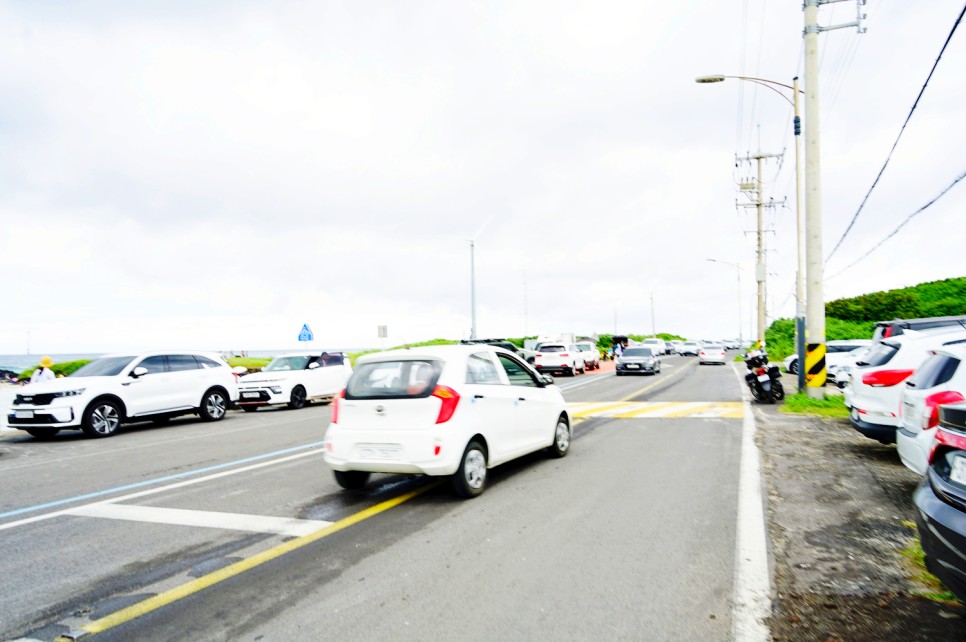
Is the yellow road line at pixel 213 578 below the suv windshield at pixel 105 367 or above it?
below

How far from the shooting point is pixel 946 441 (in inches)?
149

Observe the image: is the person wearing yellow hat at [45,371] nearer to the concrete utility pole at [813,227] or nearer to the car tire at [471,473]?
the car tire at [471,473]

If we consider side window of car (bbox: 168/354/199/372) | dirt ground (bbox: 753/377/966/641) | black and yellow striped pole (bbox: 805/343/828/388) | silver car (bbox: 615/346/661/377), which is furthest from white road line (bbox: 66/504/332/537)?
silver car (bbox: 615/346/661/377)

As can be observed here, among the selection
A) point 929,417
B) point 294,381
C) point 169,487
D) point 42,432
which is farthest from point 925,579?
point 294,381

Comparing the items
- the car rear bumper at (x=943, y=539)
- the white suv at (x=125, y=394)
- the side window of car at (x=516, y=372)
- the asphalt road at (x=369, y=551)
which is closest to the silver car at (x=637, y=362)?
the white suv at (x=125, y=394)

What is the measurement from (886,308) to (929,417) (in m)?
45.8

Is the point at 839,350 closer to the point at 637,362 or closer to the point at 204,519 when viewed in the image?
the point at 637,362

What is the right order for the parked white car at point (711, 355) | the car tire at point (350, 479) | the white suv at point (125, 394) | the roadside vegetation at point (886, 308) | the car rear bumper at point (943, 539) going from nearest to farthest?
1. the car rear bumper at point (943, 539)
2. the car tire at point (350, 479)
3. the white suv at point (125, 394)
4. the roadside vegetation at point (886, 308)
5. the parked white car at point (711, 355)

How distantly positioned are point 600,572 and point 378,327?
2885 centimetres

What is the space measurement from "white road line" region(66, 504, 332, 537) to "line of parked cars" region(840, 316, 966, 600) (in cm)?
465

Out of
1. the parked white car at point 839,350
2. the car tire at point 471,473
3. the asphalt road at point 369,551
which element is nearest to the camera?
the asphalt road at point 369,551

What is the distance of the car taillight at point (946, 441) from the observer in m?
3.65

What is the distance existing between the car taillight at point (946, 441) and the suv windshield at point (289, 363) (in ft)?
60.0

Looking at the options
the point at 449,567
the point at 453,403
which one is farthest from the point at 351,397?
the point at 449,567
